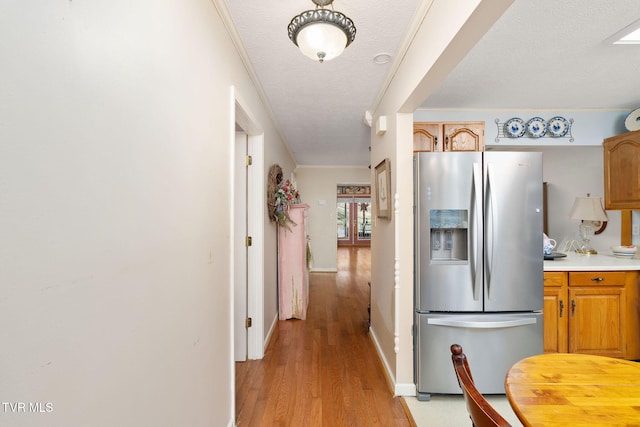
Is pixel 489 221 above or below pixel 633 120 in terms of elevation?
below

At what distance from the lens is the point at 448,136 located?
281 cm

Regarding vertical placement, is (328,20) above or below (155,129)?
above

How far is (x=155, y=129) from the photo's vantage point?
94cm

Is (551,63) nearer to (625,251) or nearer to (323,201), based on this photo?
(625,251)

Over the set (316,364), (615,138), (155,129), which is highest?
(615,138)

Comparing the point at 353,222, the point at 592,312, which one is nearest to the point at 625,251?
the point at 592,312

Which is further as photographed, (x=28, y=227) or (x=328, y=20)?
(x=328, y=20)

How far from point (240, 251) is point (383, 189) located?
144cm

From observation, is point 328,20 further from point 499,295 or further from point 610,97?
point 610,97

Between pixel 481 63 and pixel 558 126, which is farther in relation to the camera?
pixel 558 126

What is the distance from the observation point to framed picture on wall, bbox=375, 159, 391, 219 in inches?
94.7

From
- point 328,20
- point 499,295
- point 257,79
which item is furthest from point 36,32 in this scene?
point 499,295

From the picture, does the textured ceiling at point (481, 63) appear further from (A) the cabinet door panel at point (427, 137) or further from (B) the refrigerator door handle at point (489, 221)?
(B) the refrigerator door handle at point (489, 221)

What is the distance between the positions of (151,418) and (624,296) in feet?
11.5
